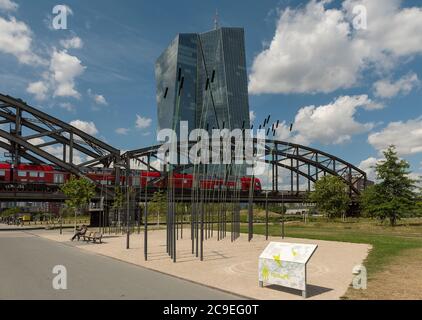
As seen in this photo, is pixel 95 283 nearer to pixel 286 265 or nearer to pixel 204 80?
pixel 286 265

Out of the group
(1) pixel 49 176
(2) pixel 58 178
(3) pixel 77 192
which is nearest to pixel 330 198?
(3) pixel 77 192

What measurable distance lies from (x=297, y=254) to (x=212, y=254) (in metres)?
10.4

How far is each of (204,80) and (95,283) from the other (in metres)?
32.0

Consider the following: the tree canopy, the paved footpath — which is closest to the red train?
the tree canopy

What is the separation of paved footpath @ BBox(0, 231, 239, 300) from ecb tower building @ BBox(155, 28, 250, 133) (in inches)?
417

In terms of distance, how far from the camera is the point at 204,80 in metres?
42.2

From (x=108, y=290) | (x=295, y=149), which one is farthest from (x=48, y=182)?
(x=295, y=149)

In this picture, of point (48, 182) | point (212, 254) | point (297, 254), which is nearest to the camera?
point (297, 254)

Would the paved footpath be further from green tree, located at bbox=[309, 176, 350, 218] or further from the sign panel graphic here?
green tree, located at bbox=[309, 176, 350, 218]

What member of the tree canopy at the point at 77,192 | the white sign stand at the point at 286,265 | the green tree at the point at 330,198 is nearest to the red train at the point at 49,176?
the green tree at the point at 330,198

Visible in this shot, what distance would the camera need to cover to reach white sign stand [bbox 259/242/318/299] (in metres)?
11.2

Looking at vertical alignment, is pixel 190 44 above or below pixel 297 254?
above

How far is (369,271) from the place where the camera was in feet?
49.0
